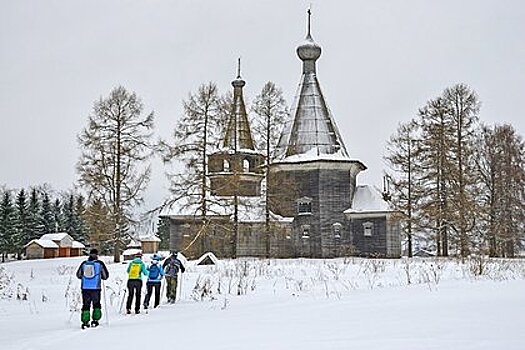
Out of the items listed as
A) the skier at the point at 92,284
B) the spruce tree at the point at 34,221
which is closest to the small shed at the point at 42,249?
the spruce tree at the point at 34,221

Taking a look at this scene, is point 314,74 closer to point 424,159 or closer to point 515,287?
point 424,159

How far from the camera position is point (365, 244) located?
41.8m

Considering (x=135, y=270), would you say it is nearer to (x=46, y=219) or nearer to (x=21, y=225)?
(x=21, y=225)

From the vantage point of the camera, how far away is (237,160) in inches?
1512

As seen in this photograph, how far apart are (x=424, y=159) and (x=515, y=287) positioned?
Answer: 898 inches

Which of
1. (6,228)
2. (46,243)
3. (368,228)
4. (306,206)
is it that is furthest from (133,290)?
(6,228)

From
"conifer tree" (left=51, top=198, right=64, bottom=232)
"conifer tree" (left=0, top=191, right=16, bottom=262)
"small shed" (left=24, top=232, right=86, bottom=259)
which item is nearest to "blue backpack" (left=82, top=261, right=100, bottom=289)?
"small shed" (left=24, top=232, right=86, bottom=259)

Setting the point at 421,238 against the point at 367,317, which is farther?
the point at 421,238

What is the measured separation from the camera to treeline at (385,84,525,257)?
116 ft

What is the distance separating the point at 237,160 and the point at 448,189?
11995 millimetres

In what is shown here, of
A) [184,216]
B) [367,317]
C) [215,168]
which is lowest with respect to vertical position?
[367,317]

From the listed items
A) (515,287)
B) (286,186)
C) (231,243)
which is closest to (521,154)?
(286,186)

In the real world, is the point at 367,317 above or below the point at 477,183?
below

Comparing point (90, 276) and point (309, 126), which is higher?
point (309, 126)
